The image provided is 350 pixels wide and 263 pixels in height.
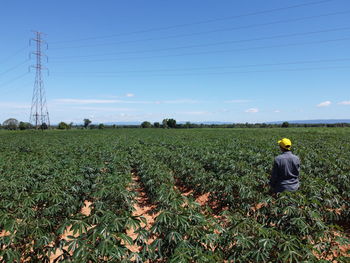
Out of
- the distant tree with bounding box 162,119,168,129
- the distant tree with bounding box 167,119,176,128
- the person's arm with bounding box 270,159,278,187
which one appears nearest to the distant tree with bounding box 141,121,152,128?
the distant tree with bounding box 162,119,168,129

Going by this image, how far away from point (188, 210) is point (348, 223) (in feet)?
16.4

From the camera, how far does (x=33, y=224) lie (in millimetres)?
3146

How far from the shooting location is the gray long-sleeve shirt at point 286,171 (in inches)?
178

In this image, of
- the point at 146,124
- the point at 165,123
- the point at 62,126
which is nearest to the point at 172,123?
the point at 165,123

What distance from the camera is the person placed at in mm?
4527

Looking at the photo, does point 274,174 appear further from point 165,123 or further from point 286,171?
point 165,123

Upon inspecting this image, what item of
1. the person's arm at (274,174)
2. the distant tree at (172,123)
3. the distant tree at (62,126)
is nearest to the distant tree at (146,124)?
the distant tree at (172,123)

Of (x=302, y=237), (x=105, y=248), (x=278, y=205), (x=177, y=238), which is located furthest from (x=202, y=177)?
(x=105, y=248)

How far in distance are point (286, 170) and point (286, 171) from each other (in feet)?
0.08

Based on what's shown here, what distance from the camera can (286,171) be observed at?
4.53 m

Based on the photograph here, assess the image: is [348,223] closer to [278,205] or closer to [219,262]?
[278,205]

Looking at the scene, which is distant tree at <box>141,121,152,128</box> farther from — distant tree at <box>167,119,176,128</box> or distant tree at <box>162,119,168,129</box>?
distant tree at <box>167,119,176,128</box>

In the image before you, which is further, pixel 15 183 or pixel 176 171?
pixel 176 171

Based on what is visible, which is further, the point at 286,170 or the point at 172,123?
the point at 172,123
